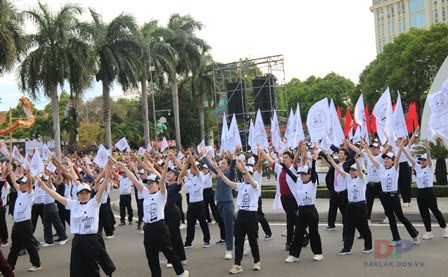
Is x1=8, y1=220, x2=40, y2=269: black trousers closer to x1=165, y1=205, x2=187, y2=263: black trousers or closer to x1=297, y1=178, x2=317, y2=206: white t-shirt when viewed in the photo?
x1=165, y1=205, x2=187, y2=263: black trousers

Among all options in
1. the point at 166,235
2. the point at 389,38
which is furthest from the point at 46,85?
the point at 389,38

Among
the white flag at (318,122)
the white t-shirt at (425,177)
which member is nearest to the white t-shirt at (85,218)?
the white t-shirt at (425,177)

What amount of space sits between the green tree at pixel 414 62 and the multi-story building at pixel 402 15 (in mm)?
44973

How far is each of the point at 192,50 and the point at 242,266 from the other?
36885mm

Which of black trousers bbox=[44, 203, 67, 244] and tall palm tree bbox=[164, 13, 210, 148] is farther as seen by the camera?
tall palm tree bbox=[164, 13, 210, 148]

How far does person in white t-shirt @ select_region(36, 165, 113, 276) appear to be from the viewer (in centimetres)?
710

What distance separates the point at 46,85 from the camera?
32250 mm

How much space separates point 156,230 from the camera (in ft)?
25.6

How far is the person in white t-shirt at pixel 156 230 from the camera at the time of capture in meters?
7.74

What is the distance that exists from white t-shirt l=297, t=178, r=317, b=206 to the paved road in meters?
0.99

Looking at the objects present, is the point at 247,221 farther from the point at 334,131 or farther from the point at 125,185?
the point at 334,131

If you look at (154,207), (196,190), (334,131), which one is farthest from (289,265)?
(334,131)

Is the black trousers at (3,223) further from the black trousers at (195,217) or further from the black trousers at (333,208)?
the black trousers at (333,208)

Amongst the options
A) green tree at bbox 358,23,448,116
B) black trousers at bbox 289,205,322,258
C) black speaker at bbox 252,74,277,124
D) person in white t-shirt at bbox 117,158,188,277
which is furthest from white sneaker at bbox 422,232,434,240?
green tree at bbox 358,23,448,116
